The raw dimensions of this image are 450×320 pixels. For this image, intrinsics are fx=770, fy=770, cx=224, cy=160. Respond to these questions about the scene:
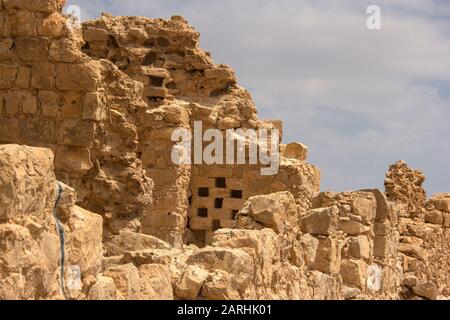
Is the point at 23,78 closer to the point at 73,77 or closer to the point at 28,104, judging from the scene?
the point at 28,104

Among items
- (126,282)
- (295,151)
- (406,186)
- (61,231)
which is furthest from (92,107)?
(295,151)

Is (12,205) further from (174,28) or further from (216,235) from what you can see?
(174,28)

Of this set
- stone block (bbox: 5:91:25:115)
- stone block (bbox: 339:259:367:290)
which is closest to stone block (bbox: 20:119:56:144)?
stone block (bbox: 5:91:25:115)

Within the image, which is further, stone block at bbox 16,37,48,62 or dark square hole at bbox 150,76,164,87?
dark square hole at bbox 150,76,164,87

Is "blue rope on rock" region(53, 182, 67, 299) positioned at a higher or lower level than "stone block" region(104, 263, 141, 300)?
higher

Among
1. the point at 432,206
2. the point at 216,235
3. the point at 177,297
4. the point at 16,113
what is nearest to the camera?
the point at 177,297

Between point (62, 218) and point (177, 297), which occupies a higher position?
point (62, 218)

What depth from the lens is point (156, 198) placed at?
13289 mm

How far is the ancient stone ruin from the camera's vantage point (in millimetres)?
3895

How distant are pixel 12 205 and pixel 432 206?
38.4ft

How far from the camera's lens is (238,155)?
14508 millimetres

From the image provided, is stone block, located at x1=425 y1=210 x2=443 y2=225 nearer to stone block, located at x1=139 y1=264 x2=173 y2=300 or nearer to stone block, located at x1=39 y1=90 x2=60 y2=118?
stone block, located at x1=39 y1=90 x2=60 y2=118

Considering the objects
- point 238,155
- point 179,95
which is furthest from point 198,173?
point 179,95

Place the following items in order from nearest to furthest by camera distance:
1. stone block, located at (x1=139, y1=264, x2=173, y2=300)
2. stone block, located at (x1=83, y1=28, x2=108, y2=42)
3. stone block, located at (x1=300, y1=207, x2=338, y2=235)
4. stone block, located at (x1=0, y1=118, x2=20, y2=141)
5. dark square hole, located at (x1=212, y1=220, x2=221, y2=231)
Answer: stone block, located at (x1=139, y1=264, x2=173, y2=300) → stone block, located at (x1=300, y1=207, x2=338, y2=235) → stone block, located at (x1=0, y1=118, x2=20, y2=141) → dark square hole, located at (x1=212, y1=220, x2=221, y2=231) → stone block, located at (x1=83, y1=28, x2=108, y2=42)
